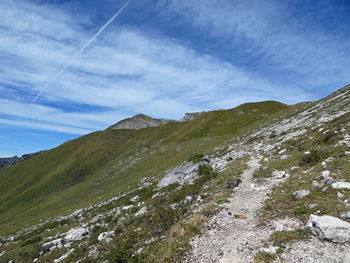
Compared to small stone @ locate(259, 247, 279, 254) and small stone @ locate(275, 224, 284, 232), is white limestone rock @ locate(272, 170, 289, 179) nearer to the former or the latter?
small stone @ locate(275, 224, 284, 232)

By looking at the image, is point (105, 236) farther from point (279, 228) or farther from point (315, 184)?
point (315, 184)

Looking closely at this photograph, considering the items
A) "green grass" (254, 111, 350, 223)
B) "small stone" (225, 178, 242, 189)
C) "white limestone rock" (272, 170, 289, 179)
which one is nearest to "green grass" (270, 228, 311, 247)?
"green grass" (254, 111, 350, 223)

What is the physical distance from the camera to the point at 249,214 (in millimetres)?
10719

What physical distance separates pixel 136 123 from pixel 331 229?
171059mm

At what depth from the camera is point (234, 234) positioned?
9.21 meters

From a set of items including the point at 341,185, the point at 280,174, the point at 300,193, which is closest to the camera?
the point at 341,185

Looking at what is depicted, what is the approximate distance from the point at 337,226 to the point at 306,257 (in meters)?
1.73

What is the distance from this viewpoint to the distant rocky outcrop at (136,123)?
542 ft

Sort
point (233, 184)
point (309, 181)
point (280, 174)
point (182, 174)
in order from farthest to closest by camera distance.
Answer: point (182, 174)
point (233, 184)
point (280, 174)
point (309, 181)

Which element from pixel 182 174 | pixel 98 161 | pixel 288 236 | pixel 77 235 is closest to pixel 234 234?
pixel 288 236

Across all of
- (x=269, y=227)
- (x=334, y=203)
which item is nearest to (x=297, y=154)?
(x=334, y=203)

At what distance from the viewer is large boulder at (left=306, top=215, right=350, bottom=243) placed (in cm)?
687

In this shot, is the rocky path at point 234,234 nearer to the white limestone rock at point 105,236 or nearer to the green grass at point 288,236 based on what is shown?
the green grass at point 288,236

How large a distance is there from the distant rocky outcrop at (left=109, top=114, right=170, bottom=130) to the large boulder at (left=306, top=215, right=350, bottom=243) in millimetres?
163500
